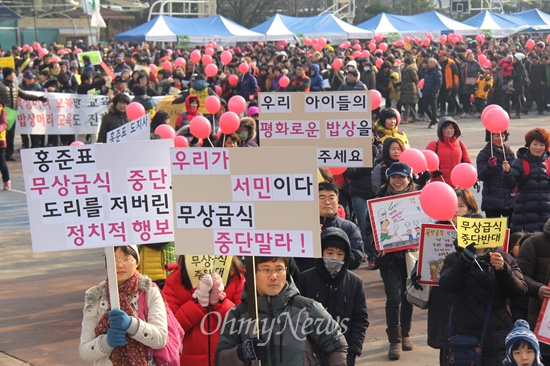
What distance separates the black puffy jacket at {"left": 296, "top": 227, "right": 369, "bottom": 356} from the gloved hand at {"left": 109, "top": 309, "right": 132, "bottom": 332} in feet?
4.93

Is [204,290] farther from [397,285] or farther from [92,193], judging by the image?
[397,285]

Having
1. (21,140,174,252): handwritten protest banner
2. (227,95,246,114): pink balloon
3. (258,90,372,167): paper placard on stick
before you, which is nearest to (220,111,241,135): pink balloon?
(258,90,372,167): paper placard on stick

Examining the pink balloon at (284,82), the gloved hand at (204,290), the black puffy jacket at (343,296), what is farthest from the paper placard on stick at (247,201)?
the pink balloon at (284,82)

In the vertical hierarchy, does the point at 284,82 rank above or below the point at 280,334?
above

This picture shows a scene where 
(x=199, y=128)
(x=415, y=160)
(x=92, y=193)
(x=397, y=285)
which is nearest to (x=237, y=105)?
(x=199, y=128)

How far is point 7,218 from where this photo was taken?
15398mm

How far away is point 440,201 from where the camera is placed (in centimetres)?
712

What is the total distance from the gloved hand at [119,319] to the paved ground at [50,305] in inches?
134

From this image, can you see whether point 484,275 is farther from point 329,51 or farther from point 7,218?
point 329,51

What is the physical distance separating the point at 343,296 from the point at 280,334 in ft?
4.63

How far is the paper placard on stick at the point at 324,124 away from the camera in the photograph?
31.4ft

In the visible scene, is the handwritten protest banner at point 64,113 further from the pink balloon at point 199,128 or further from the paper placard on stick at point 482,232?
the paper placard on stick at point 482,232

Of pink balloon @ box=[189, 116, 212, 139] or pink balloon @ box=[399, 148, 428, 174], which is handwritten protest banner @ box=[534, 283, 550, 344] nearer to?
pink balloon @ box=[399, 148, 428, 174]

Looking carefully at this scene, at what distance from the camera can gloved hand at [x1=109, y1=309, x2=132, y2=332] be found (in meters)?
5.42
